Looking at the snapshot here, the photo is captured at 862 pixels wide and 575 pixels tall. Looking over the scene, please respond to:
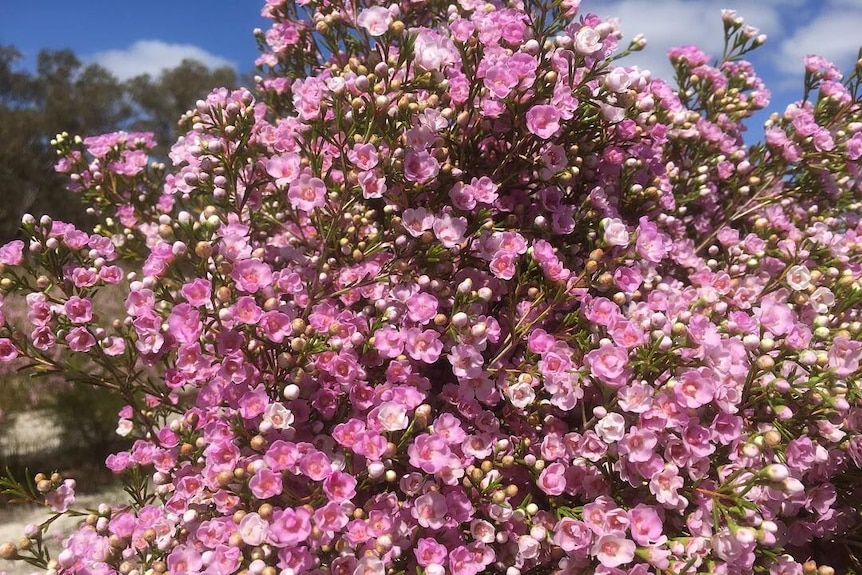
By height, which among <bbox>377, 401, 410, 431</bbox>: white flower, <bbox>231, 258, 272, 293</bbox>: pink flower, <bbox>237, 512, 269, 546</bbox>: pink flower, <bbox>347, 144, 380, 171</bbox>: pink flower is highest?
<bbox>347, 144, 380, 171</bbox>: pink flower

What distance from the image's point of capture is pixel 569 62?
285 cm

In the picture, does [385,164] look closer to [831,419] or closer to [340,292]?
[340,292]

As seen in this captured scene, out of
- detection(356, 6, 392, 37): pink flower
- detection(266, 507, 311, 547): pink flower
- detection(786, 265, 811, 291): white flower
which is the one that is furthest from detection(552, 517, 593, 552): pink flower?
detection(356, 6, 392, 37): pink flower

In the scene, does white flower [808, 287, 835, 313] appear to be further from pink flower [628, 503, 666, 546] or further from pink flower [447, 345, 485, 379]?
pink flower [447, 345, 485, 379]

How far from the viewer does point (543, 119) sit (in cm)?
278

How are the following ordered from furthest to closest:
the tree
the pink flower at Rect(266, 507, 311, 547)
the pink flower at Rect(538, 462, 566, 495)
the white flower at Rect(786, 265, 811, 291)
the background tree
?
1. the tree
2. the background tree
3. the white flower at Rect(786, 265, 811, 291)
4. the pink flower at Rect(538, 462, 566, 495)
5. the pink flower at Rect(266, 507, 311, 547)

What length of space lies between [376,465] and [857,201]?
13.8 feet

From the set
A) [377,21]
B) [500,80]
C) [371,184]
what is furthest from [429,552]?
[377,21]

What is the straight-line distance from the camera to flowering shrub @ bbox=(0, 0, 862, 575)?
2.42 meters

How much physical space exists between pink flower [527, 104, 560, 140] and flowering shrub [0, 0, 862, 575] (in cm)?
2

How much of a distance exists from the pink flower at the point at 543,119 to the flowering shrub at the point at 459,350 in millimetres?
23

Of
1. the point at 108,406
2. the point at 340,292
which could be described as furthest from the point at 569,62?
the point at 108,406

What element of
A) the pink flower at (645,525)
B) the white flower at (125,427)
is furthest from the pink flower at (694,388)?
the white flower at (125,427)

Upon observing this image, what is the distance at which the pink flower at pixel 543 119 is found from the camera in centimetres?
276
